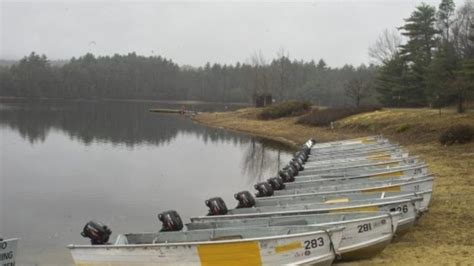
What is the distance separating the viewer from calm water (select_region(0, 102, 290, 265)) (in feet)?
54.9

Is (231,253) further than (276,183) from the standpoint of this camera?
No

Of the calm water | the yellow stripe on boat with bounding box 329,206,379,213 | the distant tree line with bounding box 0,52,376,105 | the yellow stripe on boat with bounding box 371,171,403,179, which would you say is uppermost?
the distant tree line with bounding box 0,52,376,105

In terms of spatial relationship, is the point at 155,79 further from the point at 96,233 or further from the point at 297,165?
the point at 96,233

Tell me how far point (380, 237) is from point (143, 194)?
12.4 metres

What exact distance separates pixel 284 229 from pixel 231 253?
1308mm

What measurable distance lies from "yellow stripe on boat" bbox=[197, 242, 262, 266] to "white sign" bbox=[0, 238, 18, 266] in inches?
152

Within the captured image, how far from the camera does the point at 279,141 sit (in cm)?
4562

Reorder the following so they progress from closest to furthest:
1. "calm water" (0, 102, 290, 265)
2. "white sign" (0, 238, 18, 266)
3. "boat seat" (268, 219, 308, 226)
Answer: "white sign" (0, 238, 18, 266) → "boat seat" (268, 219, 308, 226) → "calm water" (0, 102, 290, 265)

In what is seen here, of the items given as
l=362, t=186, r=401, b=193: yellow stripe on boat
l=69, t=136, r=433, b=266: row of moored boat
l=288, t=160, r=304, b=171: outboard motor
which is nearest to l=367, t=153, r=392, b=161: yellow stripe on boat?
l=288, t=160, r=304, b=171: outboard motor

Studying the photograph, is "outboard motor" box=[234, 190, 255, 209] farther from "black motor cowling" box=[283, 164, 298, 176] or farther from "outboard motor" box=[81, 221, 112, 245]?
"black motor cowling" box=[283, 164, 298, 176]

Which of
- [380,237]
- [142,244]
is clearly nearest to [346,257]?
[380,237]

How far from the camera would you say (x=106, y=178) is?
25.6 meters

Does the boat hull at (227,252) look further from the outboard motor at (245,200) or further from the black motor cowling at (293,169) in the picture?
the black motor cowling at (293,169)

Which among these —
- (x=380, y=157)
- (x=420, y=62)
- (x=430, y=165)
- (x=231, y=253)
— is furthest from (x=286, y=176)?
(x=420, y=62)
